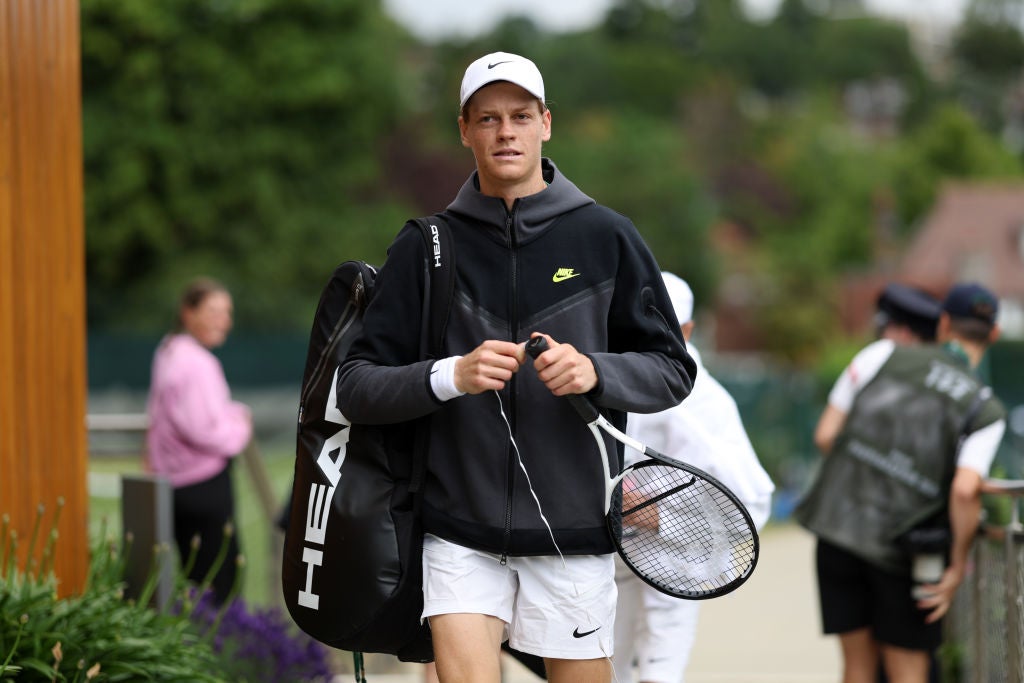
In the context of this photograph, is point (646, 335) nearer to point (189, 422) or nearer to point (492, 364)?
point (492, 364)

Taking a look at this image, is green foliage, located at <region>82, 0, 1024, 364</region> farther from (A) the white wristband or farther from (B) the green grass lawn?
(A) the white wristband

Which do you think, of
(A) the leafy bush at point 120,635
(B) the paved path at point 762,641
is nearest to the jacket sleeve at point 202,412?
(B) the paved path at point 762,641

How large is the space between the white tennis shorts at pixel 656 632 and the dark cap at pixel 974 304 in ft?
5.75

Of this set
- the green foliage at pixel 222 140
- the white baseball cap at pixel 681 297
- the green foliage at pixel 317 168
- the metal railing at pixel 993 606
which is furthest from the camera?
the green foliage at pixel 317 168

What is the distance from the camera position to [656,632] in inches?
197

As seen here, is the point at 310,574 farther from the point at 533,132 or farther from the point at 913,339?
the point at 913,339

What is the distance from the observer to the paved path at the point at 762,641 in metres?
8.45

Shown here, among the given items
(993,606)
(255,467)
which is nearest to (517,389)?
(993,606)

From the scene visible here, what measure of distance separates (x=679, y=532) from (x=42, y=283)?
2.79 meters

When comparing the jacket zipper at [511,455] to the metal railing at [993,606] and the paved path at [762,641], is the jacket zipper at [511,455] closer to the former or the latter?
the metal railing at [993,606]

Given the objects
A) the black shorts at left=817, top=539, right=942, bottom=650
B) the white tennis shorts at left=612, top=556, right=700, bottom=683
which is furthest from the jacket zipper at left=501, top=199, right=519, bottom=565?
the black shorts at left=817, top=539, right=942, bottom=650

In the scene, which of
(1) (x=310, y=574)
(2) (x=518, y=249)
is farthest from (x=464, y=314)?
(1) (x=310, y=574)

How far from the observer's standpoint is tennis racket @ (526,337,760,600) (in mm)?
3619

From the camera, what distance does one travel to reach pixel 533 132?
365cm
